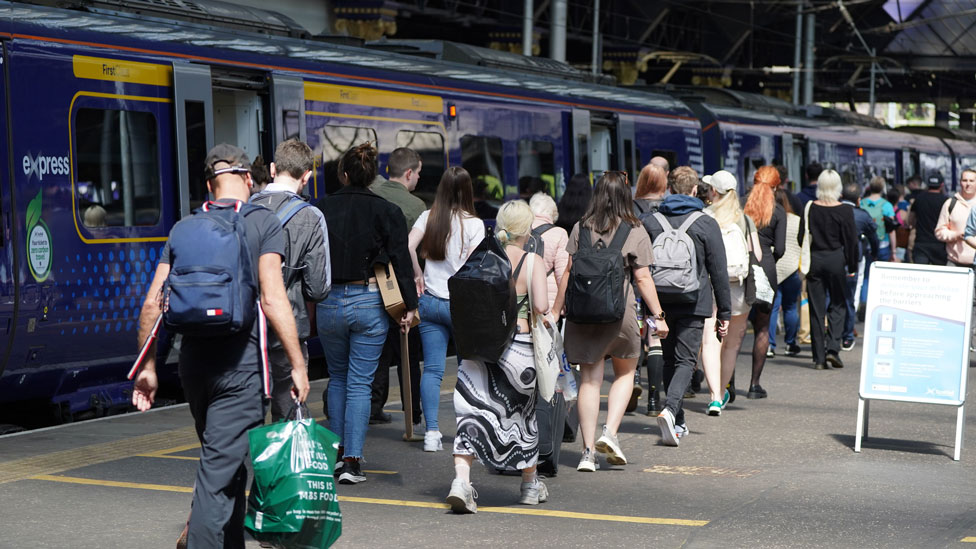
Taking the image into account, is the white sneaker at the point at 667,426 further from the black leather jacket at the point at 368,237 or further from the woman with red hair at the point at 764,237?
the woman with red hair at the point at 764,237

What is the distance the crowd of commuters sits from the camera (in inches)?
197

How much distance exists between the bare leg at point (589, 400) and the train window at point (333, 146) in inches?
177

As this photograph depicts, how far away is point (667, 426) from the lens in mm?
8336

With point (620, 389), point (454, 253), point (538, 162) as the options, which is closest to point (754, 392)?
point (620, 389)

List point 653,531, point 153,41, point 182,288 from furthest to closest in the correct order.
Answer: point 153,41
point 653,531
point 182,288

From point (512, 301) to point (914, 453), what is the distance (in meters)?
3.24

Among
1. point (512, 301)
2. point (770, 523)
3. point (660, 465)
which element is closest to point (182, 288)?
point (512, 301)

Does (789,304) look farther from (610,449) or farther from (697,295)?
(610,449)

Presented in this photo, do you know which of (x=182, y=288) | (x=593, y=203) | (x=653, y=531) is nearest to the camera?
(x=182, y=288)

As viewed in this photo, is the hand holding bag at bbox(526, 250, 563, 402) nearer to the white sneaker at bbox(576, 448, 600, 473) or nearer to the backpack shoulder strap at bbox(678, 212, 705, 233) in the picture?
the white sneaker at bbox(576, 448, 600, 473)

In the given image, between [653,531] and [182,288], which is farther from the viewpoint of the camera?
[653,531]

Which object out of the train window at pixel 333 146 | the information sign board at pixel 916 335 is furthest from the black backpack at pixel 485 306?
the train window at pixel 333 146

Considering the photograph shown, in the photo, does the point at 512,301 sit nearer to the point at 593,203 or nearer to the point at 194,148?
the point at 593,203

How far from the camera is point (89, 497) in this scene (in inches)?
265
